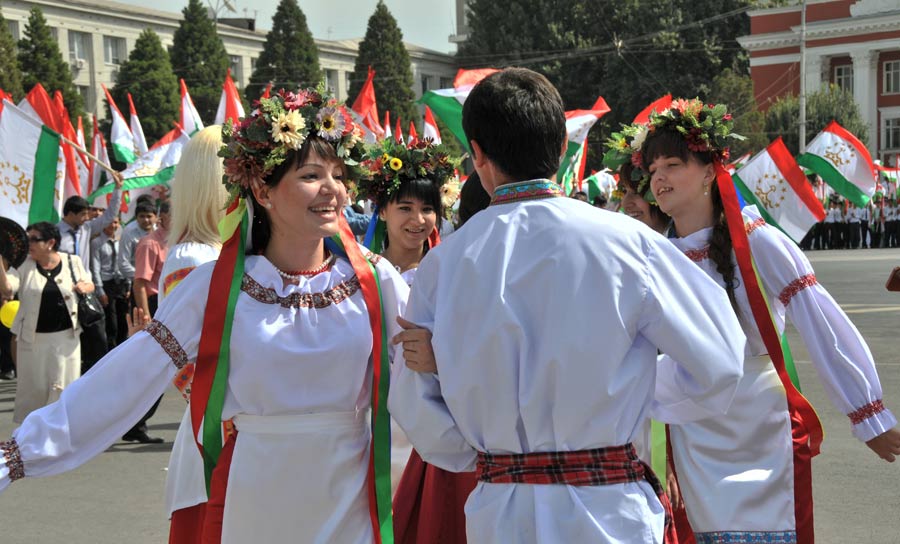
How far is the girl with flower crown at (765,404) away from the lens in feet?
13.1

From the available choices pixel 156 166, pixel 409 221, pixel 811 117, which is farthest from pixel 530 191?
pixel 811 117

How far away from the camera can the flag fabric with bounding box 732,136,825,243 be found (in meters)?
13.5

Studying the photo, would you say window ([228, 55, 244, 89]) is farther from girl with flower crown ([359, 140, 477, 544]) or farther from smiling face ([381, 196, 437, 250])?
smiling face ([381, 196, 437, 250])

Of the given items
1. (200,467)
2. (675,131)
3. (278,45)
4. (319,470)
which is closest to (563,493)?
(319,470)

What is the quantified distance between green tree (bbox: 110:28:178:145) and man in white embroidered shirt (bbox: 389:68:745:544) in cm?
5349

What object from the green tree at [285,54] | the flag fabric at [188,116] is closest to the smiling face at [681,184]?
the flag fabric at [188,116]

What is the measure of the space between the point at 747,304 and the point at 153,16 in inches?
2598

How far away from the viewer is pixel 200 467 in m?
3.80

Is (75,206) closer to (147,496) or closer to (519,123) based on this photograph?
(147,496)

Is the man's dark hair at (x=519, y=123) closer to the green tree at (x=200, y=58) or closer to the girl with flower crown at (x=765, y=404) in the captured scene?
the girl with flower crown at (x=765, y=404)

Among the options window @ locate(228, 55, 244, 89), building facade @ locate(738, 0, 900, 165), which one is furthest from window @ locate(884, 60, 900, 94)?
window @ locate(228, 55, 244, 89)

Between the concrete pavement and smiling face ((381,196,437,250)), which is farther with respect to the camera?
the concrete pavement

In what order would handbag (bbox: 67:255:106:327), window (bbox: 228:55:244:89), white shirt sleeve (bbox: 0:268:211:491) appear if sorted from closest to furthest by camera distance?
white shirt sleeve (bbox: 0:268:211:491) → handbag (bbox: 67:255:106:327) → window (bbox: 228:55:244:89)

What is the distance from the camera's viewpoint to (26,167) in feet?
36.2
